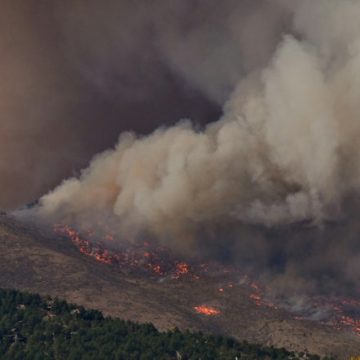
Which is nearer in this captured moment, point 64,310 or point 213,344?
point 213,344

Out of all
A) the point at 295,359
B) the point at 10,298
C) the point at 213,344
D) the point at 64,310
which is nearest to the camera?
the point at 295,359

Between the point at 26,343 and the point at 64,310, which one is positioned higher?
the point at 64,310

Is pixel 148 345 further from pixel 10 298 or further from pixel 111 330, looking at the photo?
pixel 10 298

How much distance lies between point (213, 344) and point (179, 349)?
28.4 feet

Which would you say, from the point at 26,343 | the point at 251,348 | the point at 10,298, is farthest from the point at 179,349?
the point at 10,298

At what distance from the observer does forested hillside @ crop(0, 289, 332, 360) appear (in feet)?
429

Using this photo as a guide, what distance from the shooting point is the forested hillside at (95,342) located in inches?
5143

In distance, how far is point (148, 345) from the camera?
136 meters

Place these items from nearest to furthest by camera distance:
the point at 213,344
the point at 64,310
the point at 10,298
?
the point at 213,344 → the point at 64,310 → the point at 10,298

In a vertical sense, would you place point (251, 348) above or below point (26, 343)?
above

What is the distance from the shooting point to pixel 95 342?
134 meters

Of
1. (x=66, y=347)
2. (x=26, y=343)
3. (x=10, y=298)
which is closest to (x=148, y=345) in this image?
(x=66, y=347)

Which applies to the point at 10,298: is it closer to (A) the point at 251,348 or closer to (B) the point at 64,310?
(B) the point at 64,310

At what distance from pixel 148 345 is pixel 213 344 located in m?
14.2
